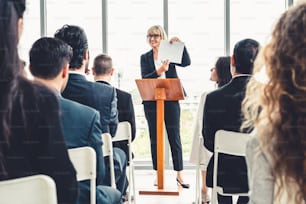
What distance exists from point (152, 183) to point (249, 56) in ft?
8.06

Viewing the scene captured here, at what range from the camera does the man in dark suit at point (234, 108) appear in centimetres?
221

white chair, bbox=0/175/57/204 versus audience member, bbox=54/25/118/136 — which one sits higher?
audience member, bbox=54/25/118/136

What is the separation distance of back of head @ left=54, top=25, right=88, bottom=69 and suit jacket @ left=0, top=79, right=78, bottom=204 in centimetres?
102

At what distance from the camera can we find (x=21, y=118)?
3.64 ft

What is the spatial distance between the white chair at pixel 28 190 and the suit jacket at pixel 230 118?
4.22ft

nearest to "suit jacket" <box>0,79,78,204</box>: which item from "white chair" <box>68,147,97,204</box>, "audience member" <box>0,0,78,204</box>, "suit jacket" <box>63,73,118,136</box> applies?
"audience member" <box>0,0,78,204</box>

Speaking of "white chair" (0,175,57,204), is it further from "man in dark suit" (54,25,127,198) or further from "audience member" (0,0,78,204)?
"man in dark suit" (54,25,127,198)

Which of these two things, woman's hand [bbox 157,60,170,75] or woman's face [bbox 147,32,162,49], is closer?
woman's hand [bbox 157,60,170,75]

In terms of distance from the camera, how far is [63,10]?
5281 millimetres

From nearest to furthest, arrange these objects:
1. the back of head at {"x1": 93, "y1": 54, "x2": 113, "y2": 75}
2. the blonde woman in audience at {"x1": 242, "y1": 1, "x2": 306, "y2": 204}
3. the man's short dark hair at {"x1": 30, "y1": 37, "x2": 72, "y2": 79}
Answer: the blonde woman in audience at {"x1": 242, "y1": 1, "x2": 306, "y2": 204} → the man's short dark hair at {"x1": 30, "y1": 37, "x2": 72, "y2": 79} → the back of head at {"x1": 93, "y1": 54, "x2": 113, "y2": 75}

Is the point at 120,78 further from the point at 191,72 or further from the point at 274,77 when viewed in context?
the point at 274,77

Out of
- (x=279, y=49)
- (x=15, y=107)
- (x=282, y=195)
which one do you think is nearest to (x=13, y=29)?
(x=15, y=107)

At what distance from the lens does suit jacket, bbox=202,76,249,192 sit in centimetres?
221

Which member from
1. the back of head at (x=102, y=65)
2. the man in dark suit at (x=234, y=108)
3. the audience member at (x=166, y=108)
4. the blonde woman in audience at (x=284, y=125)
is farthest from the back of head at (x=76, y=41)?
the audience member at (x=166, y=108)
